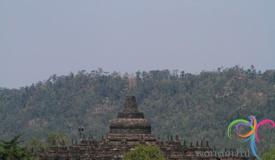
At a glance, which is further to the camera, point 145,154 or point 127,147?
point 127,147

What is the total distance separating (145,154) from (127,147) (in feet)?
40.5

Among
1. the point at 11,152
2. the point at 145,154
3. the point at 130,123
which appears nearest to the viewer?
the point at 11,152

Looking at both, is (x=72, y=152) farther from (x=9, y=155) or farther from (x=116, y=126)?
(x=9, y=155)

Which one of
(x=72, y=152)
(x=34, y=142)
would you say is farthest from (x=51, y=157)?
(x=34, y=142)

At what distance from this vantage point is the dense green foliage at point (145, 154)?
349 ft

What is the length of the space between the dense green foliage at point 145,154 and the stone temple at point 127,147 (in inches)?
235

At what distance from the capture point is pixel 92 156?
116562 mm

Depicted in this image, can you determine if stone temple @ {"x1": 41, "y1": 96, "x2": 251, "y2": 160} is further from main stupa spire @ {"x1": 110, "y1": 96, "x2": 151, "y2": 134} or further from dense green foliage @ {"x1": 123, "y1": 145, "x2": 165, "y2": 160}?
dense green foliage @ {"x1": 123, "y1": 145, "x2": 165, "y2": 160}

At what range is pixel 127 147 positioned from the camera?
119 metres

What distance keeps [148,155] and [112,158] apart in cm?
950

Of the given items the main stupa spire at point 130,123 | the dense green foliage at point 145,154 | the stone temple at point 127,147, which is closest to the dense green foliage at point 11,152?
the dense green foliage at point 145,154

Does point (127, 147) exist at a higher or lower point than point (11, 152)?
lower

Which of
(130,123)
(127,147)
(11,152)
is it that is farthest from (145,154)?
(11,152)

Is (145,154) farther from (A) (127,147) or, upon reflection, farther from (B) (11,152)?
(B) (11,152)
